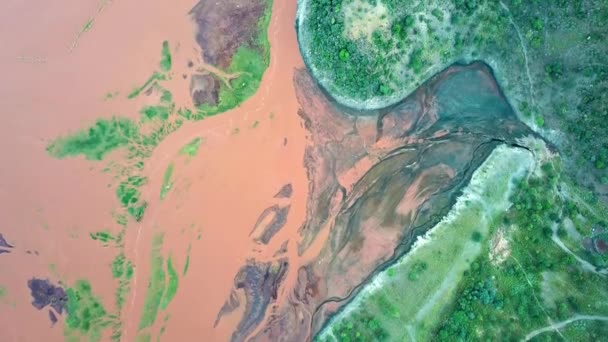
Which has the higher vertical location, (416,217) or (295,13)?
(295,13)

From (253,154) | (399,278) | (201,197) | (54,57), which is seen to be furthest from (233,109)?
(399,278)

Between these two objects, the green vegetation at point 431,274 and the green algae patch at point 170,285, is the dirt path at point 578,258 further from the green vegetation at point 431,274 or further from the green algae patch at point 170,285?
the green algae patch at point 170,285

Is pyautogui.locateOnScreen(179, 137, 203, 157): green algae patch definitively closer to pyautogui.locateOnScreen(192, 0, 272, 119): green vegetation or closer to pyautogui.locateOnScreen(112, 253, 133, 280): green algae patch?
pyautogui.locateOnScreen(192, 0, 272, 119): green vegetation

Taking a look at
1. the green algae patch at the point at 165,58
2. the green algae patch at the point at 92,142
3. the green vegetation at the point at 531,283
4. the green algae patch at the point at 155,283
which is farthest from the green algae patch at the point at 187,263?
the green vegetation at the point at 531,283

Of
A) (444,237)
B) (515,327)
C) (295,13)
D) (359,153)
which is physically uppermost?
(295,13)

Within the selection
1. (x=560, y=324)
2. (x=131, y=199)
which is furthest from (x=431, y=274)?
(x=131, y=199)

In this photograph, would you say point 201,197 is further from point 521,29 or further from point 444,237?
point 521,29
